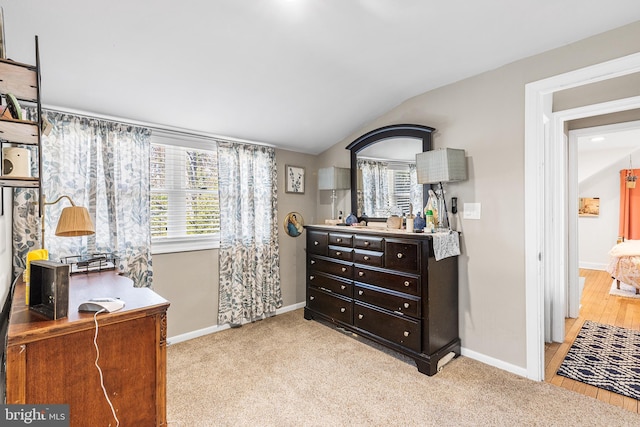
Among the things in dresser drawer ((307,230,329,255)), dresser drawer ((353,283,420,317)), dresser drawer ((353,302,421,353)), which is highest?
dresser drawer ((307,230,329,255))

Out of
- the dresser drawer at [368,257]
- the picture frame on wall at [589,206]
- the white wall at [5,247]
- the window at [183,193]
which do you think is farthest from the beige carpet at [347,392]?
the picture frame on wall at [589,206]

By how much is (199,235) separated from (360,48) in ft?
7.75

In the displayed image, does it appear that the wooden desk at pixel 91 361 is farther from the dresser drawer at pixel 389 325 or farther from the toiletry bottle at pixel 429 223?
the toiletry bottle at pixel 429 223

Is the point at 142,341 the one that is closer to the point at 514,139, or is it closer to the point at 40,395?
the point at 40,395

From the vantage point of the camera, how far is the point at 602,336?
3158 mm

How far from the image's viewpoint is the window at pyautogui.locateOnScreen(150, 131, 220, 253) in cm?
305

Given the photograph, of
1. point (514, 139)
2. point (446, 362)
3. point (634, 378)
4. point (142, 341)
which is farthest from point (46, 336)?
point (634, 378)

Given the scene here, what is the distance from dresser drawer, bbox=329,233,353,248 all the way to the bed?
4.38 m

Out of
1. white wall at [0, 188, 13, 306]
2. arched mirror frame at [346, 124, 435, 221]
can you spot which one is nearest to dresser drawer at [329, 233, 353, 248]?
arched mirror frame at [346, 124, 435, 221]

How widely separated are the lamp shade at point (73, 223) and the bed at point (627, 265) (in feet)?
21.2

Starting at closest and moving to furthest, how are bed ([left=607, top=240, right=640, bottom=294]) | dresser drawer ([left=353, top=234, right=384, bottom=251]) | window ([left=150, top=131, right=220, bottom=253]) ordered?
dresser drawer ([left=353, top=234, right=384, bottom=251]) < window ([left=150, top=131, right=220, bottom=253]) < bed ([left=607, top=240, right=640, bottom=294])

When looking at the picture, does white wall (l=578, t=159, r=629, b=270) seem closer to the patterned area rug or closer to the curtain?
the patterned area rug

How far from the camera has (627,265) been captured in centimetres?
455

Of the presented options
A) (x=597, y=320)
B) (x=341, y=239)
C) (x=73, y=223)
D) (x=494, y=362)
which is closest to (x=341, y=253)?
(x=341, y=239)
